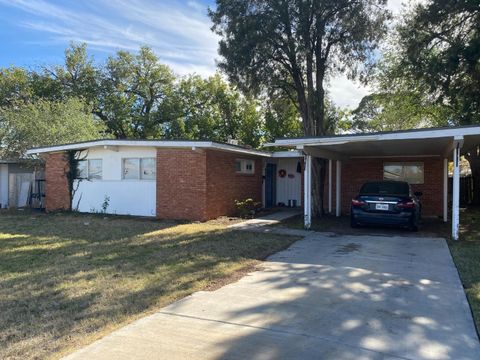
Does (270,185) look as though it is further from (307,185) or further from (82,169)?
(82,169)

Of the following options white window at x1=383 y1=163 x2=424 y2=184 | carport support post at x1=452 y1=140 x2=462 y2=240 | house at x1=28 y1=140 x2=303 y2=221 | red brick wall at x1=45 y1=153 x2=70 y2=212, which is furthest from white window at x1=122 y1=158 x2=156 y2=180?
carport support post at x1=452 y1=140 x2=462 y2=240

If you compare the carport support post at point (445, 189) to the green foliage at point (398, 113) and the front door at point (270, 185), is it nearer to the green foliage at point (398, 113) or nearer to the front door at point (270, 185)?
the green foliage at point (398, 113)

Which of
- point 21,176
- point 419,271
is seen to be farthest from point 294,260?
point 21,176

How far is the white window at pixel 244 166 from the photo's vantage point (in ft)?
54.2

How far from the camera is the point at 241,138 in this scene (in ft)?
108

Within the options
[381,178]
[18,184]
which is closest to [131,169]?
[18,184]

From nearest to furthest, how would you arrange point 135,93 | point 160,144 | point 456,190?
1. point 456,190
2. point 160,144
3. point 135,93

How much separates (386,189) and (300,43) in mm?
6188

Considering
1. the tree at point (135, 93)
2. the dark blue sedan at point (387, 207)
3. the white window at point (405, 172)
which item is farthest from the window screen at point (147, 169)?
the tree at point (135, 93)

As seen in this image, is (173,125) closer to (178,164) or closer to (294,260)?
(178,164)

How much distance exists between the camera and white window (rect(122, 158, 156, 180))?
48.7 feet

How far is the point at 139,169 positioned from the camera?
15094 millimetres

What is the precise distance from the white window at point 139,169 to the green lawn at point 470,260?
9.81 meters

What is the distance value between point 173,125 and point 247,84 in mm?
18063
